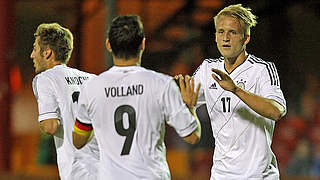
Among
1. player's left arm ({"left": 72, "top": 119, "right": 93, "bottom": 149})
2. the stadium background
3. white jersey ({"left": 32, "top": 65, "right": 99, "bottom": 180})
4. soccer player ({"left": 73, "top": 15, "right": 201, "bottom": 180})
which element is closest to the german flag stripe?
player's left arm ({"left": 72, "top": 119, "right": 93, "bottom": 149})

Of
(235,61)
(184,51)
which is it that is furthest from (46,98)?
(184,51)

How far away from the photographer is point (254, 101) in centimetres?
402

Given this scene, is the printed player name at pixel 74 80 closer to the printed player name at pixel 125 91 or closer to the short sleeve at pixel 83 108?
the short sleeve at pixel 83 108

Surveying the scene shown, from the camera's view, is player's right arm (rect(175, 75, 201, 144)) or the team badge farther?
the team badge

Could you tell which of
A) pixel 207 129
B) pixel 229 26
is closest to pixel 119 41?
pixel 229 26

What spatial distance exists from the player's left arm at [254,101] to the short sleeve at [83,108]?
706mm

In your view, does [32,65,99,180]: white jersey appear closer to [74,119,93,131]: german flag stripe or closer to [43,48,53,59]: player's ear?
[43,48,53,59]: player's ear

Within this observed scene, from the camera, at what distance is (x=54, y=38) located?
15.2ft

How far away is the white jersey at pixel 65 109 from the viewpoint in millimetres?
4555

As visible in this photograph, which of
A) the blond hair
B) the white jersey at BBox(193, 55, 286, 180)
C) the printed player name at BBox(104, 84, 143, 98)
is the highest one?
the blond hair

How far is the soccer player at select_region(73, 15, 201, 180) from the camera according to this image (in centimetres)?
372

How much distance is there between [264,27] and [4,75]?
162 inches

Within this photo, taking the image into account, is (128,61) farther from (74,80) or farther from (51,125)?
(74,80)

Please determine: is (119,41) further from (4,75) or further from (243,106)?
(4,75)
